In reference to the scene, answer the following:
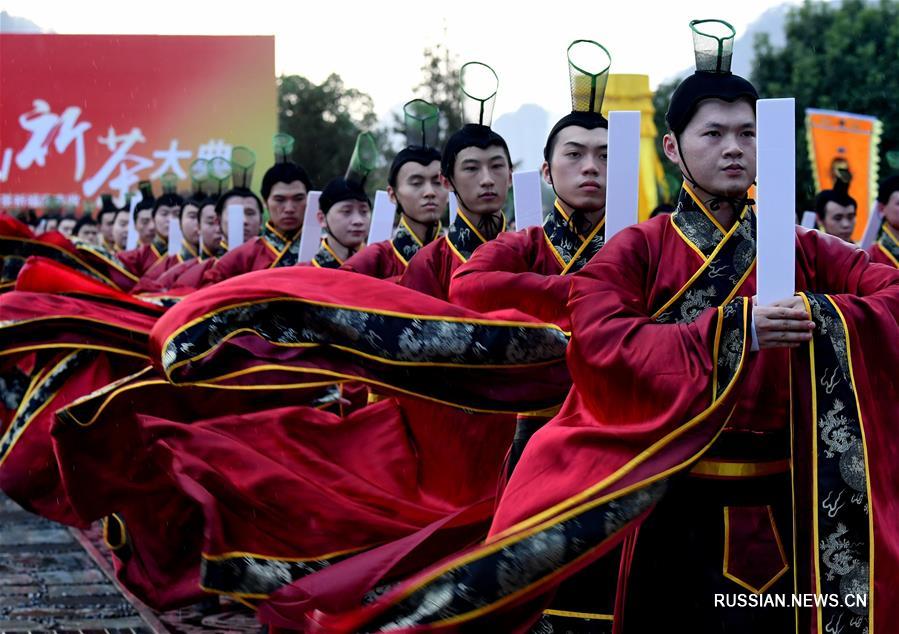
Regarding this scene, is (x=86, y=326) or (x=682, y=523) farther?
(x=86, y=326)

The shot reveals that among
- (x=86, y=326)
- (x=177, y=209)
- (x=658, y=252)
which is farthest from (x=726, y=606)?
(x=177, y=209)

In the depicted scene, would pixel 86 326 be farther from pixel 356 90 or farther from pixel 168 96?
pixel 356 90

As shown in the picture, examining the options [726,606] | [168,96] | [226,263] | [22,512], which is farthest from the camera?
[168,96]

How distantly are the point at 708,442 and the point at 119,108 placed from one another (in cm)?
1944

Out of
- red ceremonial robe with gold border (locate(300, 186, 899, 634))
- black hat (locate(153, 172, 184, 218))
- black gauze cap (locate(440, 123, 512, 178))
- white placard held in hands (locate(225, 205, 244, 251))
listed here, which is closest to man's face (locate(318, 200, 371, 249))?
white placard held in hands (locate(225, 205, 244, 251))

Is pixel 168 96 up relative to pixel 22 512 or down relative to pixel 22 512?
up

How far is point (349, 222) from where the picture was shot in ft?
23.6

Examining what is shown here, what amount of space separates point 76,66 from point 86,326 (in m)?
16.2

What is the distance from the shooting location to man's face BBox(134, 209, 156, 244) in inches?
513

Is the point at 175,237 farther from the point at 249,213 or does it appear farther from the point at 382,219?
the point at 382,219

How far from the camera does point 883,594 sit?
9.71 ft

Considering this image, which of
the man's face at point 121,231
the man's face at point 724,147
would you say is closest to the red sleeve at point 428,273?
the man's face at point 724,147

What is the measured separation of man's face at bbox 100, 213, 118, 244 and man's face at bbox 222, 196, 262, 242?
6.50m

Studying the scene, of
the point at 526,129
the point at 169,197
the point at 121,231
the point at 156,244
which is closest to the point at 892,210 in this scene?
the point at 526,129
